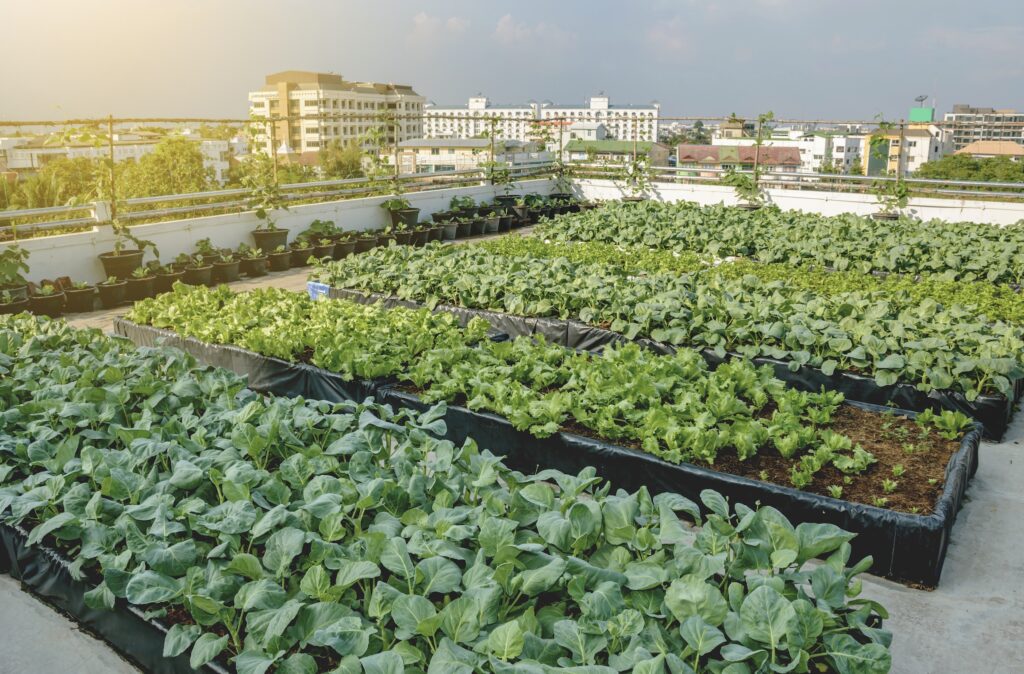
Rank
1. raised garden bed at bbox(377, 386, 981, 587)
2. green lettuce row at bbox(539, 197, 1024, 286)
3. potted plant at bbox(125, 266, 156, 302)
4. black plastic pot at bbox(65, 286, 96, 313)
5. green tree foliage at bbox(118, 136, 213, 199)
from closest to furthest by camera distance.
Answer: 1. raised garden bed at bbox(377, 386, 981, 587)
2. black plastic pot at bbox(65, 286, 96, 313)
3. green lettuce row at bbox(539, 197, 1024, 286)
4. potted plant at bbox(125, 266, 156, 302)
5. green tree foliage at bbox(118, 136, 213, 199)

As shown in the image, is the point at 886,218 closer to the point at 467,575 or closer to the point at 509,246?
the point at 509,246

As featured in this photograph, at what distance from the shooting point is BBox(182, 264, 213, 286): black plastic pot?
9391 mm

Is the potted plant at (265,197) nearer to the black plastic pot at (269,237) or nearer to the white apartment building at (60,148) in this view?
the black plastic pot at (269,237)

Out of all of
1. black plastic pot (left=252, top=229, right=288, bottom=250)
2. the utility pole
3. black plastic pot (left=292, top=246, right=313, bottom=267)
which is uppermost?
the utility pole

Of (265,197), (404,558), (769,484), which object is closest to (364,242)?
(265,197)

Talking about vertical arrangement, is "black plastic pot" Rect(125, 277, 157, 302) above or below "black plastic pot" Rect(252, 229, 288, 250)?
below

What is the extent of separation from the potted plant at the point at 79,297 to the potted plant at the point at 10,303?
46 centimetres

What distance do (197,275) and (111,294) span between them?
1094 millimetres

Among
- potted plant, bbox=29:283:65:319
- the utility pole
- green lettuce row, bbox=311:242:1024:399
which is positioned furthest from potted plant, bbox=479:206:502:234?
potted plant, bbox=29:283:65:319

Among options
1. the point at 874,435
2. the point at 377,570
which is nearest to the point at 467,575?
the point at 377,570

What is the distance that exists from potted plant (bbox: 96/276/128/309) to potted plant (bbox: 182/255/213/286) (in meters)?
0.79

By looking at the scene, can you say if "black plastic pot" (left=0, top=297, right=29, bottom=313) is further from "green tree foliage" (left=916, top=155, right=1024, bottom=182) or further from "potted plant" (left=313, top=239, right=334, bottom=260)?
"green tree foliage" (left=916, top=155, right=1024, bottom=182)

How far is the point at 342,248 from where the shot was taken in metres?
11.4

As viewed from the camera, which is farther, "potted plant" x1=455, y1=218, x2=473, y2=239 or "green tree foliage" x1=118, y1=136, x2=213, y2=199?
"potted plant" x1=455, y1=218, x2=473, y2=239
